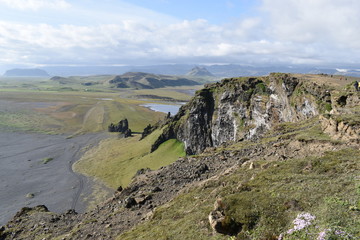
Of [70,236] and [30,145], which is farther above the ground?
[70,236]

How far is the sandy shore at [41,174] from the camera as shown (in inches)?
2837

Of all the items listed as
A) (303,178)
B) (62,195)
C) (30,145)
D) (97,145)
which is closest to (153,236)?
(303,178)

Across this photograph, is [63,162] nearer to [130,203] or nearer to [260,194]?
[130,203]

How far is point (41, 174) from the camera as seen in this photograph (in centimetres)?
9394

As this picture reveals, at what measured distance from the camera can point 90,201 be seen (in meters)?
71.5

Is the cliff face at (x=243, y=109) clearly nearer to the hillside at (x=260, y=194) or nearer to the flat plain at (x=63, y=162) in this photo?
the hillside at (x=260, y=194)

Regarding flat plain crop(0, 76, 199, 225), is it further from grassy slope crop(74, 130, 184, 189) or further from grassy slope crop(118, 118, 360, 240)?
grassy slope crop(118, 118, 360, 240)

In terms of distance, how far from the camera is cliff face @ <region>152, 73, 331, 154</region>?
5844 cm

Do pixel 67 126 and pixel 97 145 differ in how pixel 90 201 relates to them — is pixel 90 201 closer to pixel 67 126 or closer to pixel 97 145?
pixel 97 145

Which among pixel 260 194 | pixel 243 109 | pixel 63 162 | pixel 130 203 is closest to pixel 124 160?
pixel 63 162

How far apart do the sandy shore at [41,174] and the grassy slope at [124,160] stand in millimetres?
5538

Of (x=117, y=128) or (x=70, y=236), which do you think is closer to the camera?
(x=70, y=236)

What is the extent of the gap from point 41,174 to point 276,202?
98.6 meters

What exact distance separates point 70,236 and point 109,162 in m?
73.2
